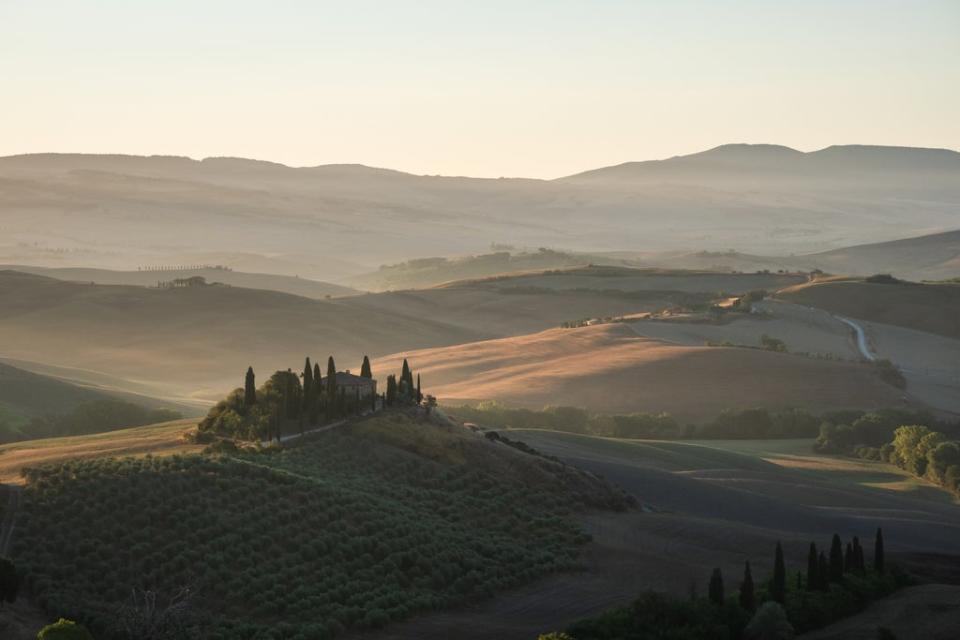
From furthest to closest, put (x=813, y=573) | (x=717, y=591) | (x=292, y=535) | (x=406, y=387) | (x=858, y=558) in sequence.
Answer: (x=406, y=387)
(x=858, y=558)
(x=292, y=535)
(x=813, y=573)
(x=717, y=591)

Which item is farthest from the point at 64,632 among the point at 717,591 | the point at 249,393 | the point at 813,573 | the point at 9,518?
the point at 249,393

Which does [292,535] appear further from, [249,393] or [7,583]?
[249,393]

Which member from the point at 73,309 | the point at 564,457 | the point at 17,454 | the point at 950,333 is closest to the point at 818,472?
the point at 564,457

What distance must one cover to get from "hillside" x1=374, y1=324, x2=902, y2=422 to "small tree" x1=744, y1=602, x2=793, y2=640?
5707cm

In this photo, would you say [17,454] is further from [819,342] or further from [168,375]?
[819,342]

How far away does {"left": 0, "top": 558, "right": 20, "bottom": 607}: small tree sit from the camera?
115 ft

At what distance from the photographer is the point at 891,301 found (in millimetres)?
139500

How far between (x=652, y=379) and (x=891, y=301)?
46.6 m

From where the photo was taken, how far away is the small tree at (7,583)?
35.2m

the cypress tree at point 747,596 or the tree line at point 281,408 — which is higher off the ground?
the tree line at point 281,408

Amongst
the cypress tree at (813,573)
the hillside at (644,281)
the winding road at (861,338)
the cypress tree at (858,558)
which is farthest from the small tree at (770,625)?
the hillside at (644,281)

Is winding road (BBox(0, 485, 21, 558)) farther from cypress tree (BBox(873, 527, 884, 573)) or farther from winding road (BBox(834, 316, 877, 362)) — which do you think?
winding road (BBox(834, 316, 877, 362))

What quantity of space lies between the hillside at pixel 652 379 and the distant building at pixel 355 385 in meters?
34.2

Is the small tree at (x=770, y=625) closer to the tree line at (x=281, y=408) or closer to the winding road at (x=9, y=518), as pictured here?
the winding road at (x=9, y=518)
